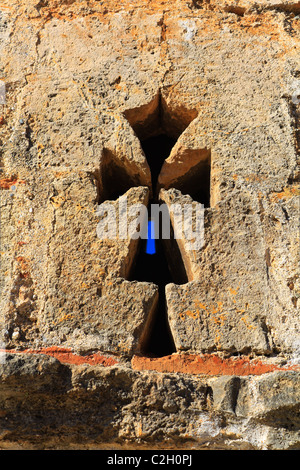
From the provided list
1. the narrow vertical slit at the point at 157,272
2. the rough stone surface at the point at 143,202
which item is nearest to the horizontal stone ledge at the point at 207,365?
the rough stone surface at the point at 143,202

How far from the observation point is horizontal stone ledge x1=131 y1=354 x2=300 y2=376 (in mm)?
3068

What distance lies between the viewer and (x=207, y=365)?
3.08 metres

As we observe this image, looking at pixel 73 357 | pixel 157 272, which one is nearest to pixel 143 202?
pixel 157 272

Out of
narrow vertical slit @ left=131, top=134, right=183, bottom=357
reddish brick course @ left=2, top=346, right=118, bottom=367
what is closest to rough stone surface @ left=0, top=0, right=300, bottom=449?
reddish brick course @ left=2, top=346, right=118, bottom=367

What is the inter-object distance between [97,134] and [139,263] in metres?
0.72

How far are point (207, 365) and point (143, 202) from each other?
34.4 inches

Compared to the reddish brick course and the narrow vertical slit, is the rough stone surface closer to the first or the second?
the reddish brick course

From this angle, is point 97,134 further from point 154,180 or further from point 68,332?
point 68,332

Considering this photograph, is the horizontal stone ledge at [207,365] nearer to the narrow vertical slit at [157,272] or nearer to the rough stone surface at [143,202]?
the rough stone surface at [143,202]

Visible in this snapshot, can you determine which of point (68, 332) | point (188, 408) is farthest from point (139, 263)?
point (188, 408)

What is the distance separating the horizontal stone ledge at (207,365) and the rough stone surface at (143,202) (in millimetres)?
17

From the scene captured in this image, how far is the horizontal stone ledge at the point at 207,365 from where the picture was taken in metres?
3.07

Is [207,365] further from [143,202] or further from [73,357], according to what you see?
[143,202]

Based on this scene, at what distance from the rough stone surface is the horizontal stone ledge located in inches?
0.7
